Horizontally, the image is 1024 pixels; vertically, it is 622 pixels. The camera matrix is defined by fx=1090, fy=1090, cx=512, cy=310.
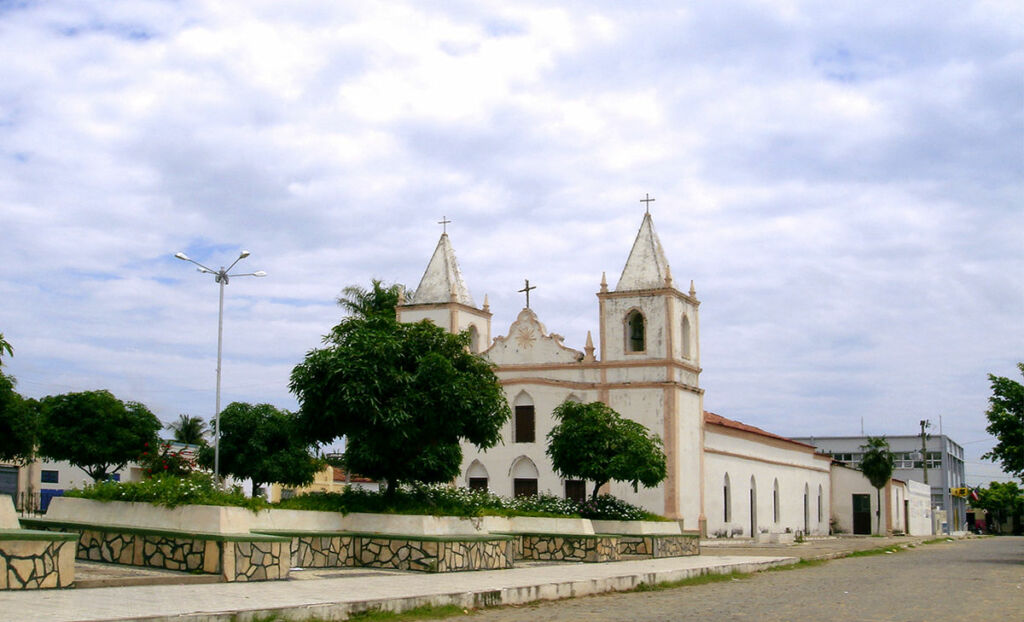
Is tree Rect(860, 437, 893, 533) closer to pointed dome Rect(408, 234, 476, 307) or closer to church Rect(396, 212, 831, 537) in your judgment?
church Rect(396, 212, 831, 537)

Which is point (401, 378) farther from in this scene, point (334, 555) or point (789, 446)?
point (789, 446)

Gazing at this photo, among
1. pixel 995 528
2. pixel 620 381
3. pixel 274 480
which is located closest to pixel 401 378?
pixel 620 381

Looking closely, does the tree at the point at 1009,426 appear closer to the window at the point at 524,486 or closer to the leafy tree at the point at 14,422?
the window at the point at 524,486

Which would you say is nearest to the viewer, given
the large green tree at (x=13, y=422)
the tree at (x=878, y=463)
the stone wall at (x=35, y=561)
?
the stone wall at (x=35, y=561)

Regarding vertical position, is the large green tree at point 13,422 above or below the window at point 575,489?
above

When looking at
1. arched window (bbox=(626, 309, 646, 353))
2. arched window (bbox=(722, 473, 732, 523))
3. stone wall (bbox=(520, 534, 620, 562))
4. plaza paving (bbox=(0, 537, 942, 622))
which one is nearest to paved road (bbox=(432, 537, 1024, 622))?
plaza paving (bbox=(0, 537, 942, 622))

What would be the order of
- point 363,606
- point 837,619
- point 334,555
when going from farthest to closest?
point 334,555, point 837,619, point 363,606

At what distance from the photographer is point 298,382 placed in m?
19.6

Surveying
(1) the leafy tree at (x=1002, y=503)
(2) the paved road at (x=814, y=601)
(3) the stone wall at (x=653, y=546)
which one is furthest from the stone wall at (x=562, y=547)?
(1) the leafy tree at (x=1002, y=503)

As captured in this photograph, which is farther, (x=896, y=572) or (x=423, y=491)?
(x=896, y=572)

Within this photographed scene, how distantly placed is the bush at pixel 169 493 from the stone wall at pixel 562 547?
7.63 meters

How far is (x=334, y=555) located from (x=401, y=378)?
12.1 ft

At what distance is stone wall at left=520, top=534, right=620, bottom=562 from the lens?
855 inches

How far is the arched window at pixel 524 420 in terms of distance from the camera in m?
43.1
